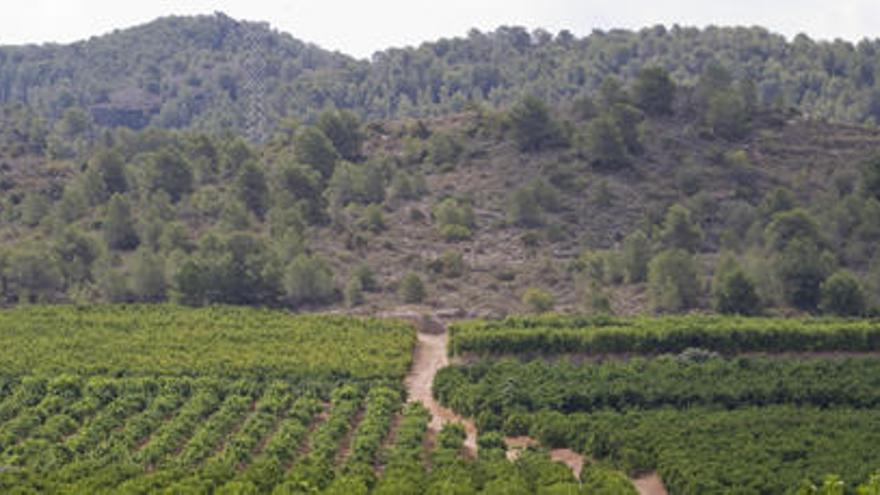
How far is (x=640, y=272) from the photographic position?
81.1 m

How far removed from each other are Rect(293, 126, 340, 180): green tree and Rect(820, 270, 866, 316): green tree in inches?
1642

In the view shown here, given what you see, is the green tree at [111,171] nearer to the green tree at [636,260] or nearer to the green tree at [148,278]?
the green tree at [148,278]

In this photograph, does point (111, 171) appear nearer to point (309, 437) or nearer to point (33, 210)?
point (33, 210)

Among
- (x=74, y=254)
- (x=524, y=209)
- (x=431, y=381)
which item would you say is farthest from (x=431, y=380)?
(x=74, y=254)

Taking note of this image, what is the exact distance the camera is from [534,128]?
104750mm

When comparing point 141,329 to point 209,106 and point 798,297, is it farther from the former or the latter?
point 209,106

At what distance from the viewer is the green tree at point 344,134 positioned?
357ft

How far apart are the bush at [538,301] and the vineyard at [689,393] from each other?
795 cm

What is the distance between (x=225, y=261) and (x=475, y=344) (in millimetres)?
19902

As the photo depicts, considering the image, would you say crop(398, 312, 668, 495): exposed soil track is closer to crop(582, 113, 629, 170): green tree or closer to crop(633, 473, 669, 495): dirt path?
crop(633, 473, 669, 495): dirt path

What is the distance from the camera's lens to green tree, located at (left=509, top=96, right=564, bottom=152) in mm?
104375

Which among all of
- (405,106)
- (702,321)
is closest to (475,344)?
(702,321)

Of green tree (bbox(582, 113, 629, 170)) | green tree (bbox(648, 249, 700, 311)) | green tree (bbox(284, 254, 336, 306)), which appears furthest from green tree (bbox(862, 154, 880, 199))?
green tree (bbox(284, 254, 336, 306))

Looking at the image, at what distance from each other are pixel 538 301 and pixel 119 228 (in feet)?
98.0
